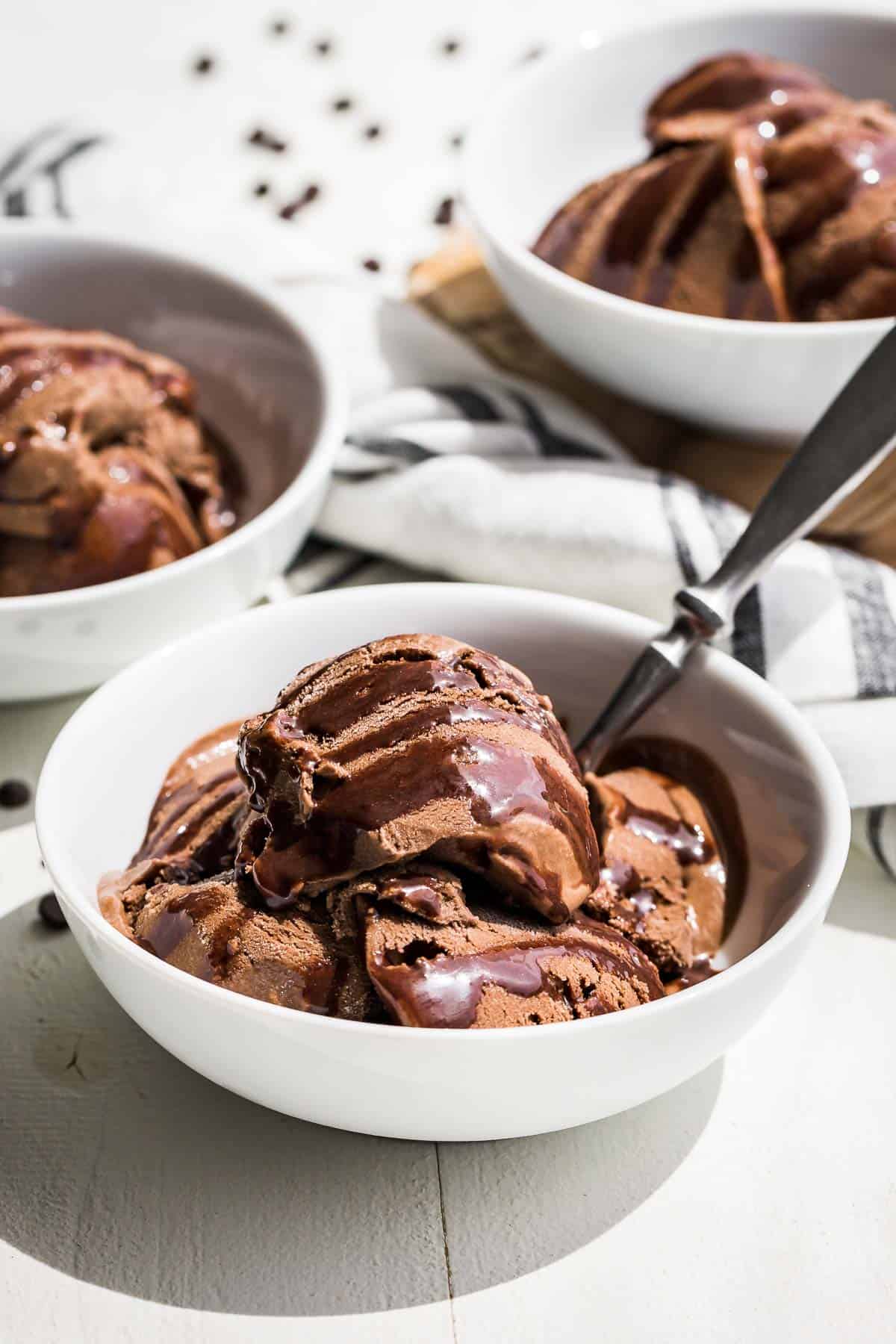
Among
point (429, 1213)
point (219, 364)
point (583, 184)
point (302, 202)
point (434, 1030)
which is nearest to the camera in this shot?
point (434, 1030)

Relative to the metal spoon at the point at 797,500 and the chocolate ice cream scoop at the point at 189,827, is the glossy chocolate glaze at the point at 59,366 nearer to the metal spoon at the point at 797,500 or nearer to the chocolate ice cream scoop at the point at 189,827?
the chocolate ice cream scoop at the point at 189,827

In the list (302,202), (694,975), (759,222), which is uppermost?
(759,222)

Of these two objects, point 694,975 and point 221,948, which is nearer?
point 221,948

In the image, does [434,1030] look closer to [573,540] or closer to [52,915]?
[52,915]

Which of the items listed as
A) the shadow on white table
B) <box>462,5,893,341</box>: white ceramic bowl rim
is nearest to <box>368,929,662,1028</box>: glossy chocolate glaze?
the shadow on white table

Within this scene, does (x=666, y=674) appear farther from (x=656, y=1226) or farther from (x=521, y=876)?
(x=656, y=1226)

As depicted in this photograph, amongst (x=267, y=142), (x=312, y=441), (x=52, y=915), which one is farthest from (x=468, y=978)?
(x=267, y=142)

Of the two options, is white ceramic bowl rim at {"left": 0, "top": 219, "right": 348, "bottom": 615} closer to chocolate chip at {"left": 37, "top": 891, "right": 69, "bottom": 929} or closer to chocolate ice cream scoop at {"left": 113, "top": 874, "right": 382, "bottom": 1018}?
chocolate chip at {"left": 37, "top": 891, "right": 69, "bottom": 929}
